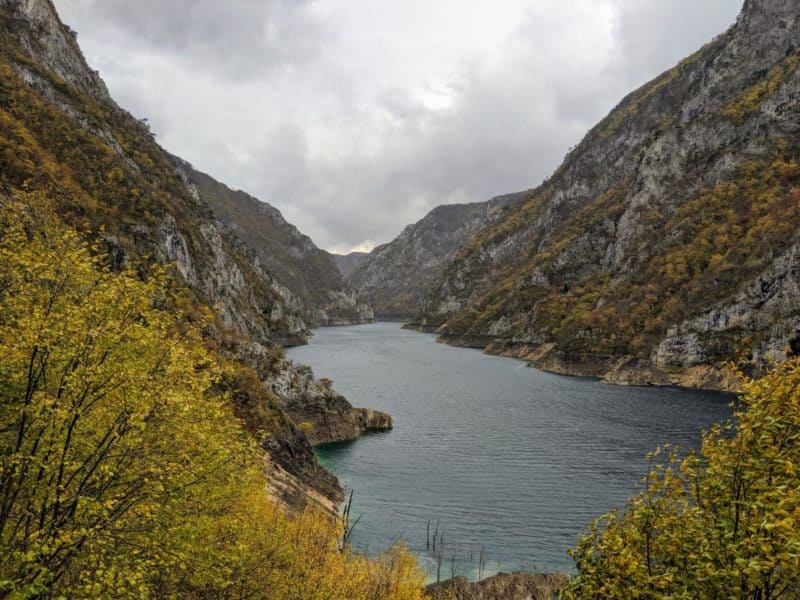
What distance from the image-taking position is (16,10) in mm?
98688

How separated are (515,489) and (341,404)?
3304 centimetres

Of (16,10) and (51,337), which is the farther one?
(16,10)

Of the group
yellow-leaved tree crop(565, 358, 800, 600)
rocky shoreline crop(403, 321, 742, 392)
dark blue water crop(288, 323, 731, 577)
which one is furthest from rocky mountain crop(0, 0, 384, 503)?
rocky shoreline crop(403, 321, 742, 392)

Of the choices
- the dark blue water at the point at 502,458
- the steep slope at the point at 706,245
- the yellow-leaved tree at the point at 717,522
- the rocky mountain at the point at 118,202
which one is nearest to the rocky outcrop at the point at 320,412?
the rocky mountain at the point at 118,202

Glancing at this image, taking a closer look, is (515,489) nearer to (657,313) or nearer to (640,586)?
(640,586)

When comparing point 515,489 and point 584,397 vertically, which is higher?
point 584,397

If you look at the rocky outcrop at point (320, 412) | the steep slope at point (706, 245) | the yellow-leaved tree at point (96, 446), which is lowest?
the rocky outcrop at point (320, 412)

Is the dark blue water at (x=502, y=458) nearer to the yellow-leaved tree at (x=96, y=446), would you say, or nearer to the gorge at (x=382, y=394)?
the gorge at (x=382, y=394)

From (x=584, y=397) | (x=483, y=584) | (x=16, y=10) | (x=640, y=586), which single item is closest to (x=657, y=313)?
(x=584, y=397)

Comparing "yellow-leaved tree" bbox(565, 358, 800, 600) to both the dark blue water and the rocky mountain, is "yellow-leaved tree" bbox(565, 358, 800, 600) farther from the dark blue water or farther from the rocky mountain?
the rocky mountain

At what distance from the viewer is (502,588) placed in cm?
3042

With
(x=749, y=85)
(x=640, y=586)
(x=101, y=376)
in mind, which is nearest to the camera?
(x=640, y=586)

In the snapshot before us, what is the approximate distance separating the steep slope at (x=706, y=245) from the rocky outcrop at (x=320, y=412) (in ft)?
236

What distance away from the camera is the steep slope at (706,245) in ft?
358
